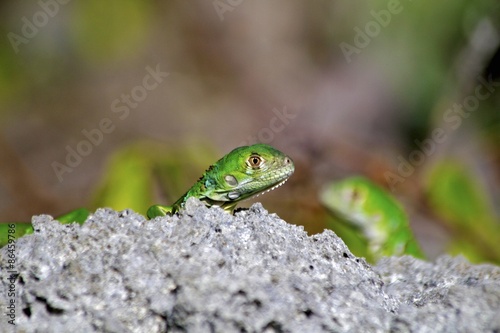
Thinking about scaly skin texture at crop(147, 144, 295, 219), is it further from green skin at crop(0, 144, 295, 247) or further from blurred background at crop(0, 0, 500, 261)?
blurred background at crop(0, 0, 500, 261)

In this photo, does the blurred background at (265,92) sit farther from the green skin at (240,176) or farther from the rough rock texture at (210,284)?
the rough rock texture at (210,284)

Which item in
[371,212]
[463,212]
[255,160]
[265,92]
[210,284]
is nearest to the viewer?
[210,284]

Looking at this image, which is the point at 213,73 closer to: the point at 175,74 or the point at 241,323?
the point at 175,74

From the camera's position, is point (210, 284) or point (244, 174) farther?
point (244, 174)

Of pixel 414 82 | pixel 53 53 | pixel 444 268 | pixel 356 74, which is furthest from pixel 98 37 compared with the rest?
pixel 444 268

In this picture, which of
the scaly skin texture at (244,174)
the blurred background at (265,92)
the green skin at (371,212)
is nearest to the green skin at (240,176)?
the scaly skin texture at (244,174)

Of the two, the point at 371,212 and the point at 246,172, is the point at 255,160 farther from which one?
the point at 371,212

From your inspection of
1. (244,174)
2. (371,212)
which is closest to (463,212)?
(371,212)
